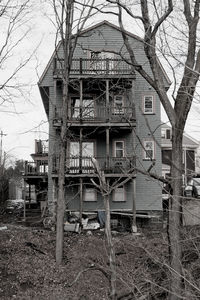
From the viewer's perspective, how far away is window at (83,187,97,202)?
22094 mm

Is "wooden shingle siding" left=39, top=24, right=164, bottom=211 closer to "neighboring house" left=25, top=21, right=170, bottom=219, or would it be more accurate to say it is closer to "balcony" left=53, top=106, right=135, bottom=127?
"neighboring house" left=25, top=21, right=170, bottom=219

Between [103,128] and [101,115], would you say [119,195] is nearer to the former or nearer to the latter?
[103,128]

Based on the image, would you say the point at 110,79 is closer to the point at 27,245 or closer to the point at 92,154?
the point at 92,154

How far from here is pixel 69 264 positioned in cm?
1367

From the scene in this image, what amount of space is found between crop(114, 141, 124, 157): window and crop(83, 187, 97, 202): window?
103 inches

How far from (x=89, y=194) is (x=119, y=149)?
10.8ft

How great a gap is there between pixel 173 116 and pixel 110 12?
2804 millimetres

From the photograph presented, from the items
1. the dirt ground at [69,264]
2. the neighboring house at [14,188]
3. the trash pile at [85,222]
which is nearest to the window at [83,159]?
the trash pile at [85,222]

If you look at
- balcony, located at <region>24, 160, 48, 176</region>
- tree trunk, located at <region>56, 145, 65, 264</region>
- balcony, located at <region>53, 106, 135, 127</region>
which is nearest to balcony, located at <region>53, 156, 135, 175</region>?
balcony, located at <region>53, 106, 135, 127</region>

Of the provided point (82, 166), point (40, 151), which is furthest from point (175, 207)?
point (40, 151)

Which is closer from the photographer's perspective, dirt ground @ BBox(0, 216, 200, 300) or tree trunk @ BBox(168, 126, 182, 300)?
tree trunk @ BBox(168, 126, 182, 300)

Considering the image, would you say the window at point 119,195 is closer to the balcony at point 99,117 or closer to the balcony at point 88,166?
the balcony at point 88,166

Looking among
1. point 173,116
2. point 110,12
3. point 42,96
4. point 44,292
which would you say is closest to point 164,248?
point 44,292

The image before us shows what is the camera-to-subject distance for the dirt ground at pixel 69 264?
434 inches
